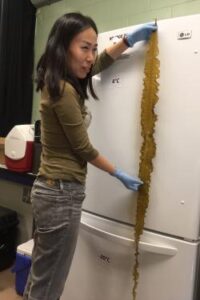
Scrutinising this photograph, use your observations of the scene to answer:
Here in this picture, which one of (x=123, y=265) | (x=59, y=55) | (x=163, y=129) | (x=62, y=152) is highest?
(x=59, y=55)

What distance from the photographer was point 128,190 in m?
1.28

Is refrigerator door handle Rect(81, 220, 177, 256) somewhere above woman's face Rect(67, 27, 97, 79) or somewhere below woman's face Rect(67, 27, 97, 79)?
below

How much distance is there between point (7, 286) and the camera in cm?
212

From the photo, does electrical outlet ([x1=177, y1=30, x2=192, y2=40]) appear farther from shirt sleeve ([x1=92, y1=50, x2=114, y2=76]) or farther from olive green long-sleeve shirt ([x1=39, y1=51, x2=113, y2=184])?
olive green long-sleeve shirt ([x1=39, y1=51, x2=113, y2=184])

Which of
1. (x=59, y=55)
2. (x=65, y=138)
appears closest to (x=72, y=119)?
(x=65, y=138)

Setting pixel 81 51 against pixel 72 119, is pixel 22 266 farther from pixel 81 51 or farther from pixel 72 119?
pixel 81 51

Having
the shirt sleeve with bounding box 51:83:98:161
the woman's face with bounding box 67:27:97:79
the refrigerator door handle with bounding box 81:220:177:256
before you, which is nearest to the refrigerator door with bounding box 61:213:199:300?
the refrigerator door handle with bounding box 81:220:177:256

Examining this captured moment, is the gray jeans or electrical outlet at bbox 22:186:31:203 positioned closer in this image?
the gray jeans

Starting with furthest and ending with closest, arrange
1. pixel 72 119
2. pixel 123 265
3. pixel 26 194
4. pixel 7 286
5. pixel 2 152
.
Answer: pixel 26 194 → pixel 2 152 → pixel 7 286 → pixel 123 265 → pixel 72 119

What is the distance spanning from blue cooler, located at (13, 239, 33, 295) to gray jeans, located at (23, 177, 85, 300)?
0.82 metres

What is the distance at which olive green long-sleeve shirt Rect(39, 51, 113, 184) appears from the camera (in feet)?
3.47

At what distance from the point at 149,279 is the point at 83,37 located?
93 centimetres

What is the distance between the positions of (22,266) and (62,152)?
117cm

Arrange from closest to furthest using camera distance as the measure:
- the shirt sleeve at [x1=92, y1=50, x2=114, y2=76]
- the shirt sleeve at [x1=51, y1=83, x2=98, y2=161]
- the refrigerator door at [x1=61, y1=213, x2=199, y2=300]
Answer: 1. the shirt sleeve at [x1=51, y1=83, x2=98, y2=161]
2. the refrigerator door at [x1=61, y1=213, x2=199, y2=300]
3. the shirt sleeve at [x1=92, y1=50, x2=114, y2=76]
